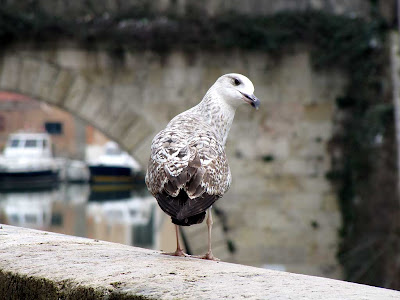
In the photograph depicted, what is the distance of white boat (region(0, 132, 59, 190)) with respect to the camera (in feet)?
91.1

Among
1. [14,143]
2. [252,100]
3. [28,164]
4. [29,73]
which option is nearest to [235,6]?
[29,73]

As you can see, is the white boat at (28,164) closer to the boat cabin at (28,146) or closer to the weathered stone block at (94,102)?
the boat cabin at (28,146)

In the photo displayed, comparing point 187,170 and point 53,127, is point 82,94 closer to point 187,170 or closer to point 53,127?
point 187,170

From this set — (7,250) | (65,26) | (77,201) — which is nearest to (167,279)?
(7,250)

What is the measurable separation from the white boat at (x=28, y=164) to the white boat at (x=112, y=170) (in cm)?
156

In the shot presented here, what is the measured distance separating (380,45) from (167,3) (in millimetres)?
2249

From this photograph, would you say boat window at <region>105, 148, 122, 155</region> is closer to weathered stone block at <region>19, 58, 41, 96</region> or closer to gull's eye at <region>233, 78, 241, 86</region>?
weathered stone block at <region>19, 58, 41, 96</region>

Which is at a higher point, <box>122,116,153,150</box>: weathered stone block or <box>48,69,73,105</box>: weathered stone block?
<box>48,69,73,105</box>: weathered stone block

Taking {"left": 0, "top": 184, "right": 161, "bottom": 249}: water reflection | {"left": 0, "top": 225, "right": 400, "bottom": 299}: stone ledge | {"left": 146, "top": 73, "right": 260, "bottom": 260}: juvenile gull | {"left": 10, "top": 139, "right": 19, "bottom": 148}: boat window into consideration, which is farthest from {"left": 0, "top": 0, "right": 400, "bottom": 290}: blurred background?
{"left": 10, "top": 139, "right": 19, "bottom": 148}: boat window

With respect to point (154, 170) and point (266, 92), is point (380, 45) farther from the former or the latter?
point (154, 170)

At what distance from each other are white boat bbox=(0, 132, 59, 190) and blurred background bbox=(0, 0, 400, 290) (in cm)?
1984

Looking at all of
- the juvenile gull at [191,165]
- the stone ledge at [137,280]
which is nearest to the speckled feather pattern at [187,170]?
the juvenile gull at [191,165]

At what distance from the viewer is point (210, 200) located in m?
2.62

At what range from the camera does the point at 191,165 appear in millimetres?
2658
